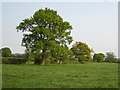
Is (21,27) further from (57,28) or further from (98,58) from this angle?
(98,58)

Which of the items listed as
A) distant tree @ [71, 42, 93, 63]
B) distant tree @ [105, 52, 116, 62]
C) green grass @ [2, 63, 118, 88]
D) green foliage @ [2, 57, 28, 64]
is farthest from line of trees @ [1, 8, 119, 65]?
distant tree @ [105, 52, 116, 62]

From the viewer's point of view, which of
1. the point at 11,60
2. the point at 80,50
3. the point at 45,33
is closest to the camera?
the point at 45,33

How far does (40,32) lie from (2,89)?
96.0 feet

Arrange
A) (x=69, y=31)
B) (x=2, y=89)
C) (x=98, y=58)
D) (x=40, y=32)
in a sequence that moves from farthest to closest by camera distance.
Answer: (x=98, y=58) → (x=69, y=31) → (x=40, y=32) → (x=2, y=89)

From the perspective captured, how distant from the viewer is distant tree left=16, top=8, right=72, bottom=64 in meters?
35.0

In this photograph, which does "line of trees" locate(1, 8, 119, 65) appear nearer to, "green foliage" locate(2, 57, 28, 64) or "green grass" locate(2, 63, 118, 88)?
"green foliage" locate(2, 57, 28, 64)

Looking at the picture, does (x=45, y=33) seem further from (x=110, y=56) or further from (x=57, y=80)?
(x=110, y=56)

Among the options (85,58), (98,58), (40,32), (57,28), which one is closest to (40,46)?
(40,32)

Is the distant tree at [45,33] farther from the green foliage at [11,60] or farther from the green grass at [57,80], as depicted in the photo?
the green grass at [57,80]

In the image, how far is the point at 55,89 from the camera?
7297 mm

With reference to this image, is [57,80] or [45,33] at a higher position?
[45,33]

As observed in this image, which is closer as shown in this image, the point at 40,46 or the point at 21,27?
the point at 40,46

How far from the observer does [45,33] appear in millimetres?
34750

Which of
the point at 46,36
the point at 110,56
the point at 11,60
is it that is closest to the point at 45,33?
the point at 46,36
